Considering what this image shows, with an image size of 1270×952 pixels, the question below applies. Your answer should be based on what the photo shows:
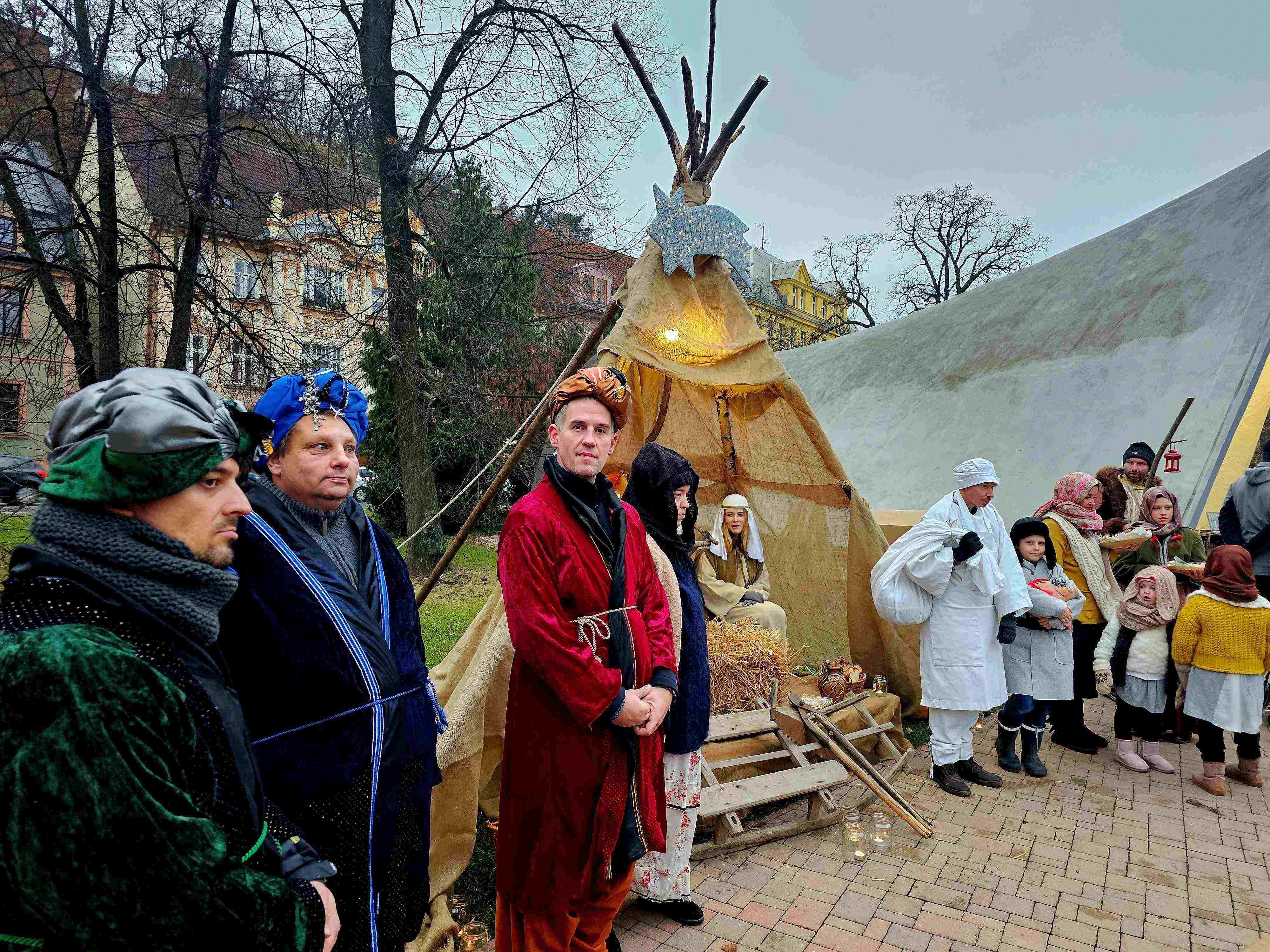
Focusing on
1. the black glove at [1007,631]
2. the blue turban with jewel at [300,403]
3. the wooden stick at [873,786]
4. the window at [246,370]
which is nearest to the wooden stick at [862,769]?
the wooden stick at [873,786]

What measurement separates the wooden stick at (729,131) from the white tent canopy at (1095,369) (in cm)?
627

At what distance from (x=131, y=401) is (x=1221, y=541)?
781 centimetres

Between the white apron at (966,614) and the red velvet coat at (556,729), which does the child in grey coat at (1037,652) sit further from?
the red velvet coat at (556,729)

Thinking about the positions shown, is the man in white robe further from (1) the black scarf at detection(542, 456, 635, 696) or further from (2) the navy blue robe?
(2) the navy blue robe

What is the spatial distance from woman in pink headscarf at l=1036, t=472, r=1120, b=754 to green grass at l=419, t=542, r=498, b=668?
159 inches

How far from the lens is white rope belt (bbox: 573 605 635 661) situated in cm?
210

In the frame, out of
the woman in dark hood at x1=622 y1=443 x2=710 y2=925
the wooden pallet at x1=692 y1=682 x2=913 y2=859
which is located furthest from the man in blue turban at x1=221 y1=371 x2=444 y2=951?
the wooden pallet at x1=692 y1=682 x2=913 y2=859

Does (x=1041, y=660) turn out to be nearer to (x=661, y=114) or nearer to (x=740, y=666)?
(x=740, y=666)

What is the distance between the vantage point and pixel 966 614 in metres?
4.07

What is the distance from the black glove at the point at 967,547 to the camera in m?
3.92

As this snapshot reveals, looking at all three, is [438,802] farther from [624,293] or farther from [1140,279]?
[1140,279]

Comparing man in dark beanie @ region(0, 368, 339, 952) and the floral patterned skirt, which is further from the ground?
man in dark beanie @ region(0, 368, 339, 952)

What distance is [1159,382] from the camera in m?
8.38

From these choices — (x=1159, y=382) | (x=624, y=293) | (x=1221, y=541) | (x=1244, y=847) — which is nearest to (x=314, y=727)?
(x=624, y=293)
